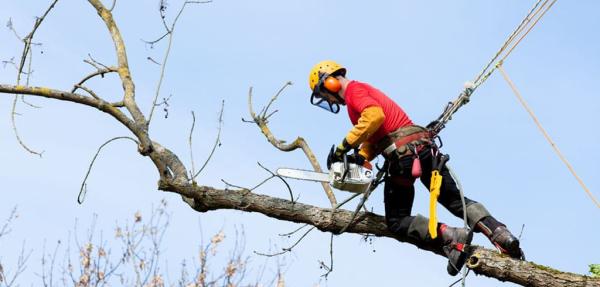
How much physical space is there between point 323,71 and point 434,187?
3.80 ft

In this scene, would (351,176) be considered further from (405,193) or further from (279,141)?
(279,141)

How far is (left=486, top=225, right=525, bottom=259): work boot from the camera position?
5527mm

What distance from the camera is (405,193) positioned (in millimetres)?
5953

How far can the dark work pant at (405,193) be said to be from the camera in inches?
230

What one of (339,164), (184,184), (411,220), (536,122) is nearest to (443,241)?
(411,220)

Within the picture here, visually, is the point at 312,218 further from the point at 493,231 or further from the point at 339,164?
the point at 493,231

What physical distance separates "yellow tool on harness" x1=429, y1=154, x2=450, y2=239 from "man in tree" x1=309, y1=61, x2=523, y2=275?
0.06ft

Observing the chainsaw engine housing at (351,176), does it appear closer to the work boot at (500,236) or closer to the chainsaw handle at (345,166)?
the chainsaw handle at (345,166)

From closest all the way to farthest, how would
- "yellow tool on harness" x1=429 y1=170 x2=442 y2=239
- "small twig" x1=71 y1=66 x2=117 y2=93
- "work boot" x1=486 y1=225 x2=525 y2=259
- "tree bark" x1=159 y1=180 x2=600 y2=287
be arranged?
"work boot" x1=486 y1=225 x2=525 y2=259 < "yellow tool on harness" x1=429 y1=170 x2=442 y2=239 < "tree bark" x1=159 y1=180 x2=600 y2=287 < "small twig" x1=71 y1=66 x2=117 y2=93

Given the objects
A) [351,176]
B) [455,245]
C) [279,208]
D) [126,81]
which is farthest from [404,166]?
[126,81]

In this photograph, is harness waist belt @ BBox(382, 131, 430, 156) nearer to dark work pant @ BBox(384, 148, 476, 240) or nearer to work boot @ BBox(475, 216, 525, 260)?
dark work pant @ BBox(384, 148, 476, 240)

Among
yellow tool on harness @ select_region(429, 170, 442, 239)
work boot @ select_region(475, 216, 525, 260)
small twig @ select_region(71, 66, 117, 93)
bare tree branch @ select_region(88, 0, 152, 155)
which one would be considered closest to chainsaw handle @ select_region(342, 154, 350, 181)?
yellow tool on harness @ select_region(429, 170, 442, 239)

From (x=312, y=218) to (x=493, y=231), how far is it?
1.20 meters

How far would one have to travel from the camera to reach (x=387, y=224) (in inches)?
234
